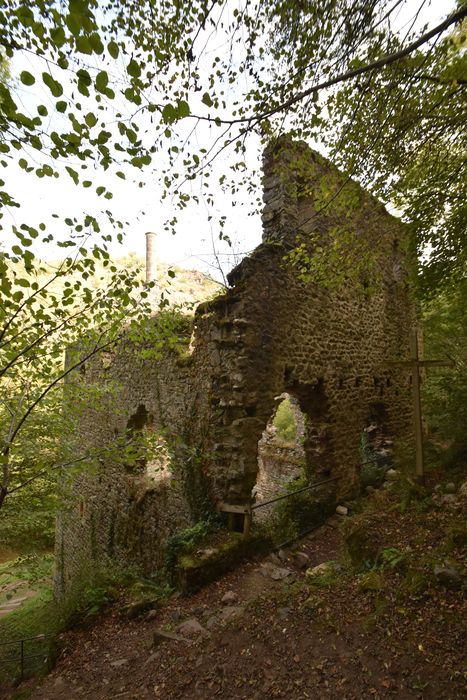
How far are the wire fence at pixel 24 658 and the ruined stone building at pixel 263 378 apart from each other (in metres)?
1.51

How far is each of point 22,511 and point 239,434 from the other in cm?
387

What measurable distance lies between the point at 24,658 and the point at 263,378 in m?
6.66

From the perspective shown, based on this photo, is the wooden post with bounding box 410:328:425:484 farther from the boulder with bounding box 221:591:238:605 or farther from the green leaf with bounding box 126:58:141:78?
the green leaf with bounding box 126:58:141:78

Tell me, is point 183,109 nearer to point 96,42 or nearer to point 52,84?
point 96,42

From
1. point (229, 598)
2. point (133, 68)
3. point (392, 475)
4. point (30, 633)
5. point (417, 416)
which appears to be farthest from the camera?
point (30, 633)

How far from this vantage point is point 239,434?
5832mm

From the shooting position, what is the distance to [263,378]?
20.2 ft

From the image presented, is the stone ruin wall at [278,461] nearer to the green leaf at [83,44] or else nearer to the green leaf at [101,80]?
the green leaf at [101,80]

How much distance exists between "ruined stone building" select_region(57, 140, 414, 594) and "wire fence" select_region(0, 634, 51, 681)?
1511mm

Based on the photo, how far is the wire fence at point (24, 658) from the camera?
5.58 meters

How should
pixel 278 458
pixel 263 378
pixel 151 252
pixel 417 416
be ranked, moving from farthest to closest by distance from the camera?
pixel 151 252 < pixel 278 458 < pixel 417 416 < pixel 263 378

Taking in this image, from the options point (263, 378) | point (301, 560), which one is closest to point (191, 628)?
point (301, 560)

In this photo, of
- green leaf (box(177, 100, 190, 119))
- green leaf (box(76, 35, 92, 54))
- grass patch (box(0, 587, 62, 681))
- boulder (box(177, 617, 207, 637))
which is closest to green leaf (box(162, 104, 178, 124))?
green leaf (box(177, 100, 190, 119))

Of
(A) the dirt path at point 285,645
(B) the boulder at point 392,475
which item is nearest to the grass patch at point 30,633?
(A) the dirt path at point 285,645
